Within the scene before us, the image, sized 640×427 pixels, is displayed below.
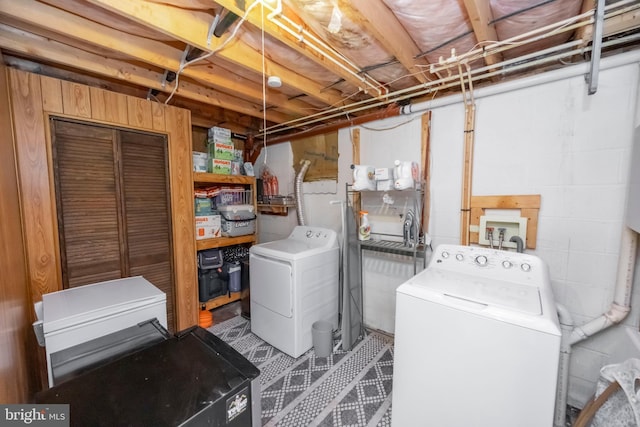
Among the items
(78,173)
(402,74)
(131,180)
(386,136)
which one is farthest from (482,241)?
(78,173)

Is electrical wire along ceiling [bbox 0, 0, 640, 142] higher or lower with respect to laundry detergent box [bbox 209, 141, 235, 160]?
higher

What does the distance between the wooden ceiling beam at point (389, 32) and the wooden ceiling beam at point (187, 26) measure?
29.5 inches

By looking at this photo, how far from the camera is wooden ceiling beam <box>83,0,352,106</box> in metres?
1.17

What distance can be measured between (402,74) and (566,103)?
1.03 m

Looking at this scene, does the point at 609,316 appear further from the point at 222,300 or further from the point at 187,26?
the point at 222,300

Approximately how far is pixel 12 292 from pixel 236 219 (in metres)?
1.78

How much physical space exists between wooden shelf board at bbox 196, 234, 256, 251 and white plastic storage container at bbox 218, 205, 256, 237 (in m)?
0.05

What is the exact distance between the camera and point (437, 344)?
1241 mm

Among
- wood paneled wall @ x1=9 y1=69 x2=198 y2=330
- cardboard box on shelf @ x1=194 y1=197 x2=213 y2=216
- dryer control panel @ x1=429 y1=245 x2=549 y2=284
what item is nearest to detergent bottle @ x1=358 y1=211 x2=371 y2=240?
dryer control panel @ x1=429 y1=245 x2=549 y2=284

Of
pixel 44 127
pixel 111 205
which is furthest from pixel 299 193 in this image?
pixel 44 127

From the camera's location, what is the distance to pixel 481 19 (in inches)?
47.3

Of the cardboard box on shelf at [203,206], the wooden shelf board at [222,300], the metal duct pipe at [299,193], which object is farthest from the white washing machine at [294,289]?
the cardboard box on shelf at [203,206]

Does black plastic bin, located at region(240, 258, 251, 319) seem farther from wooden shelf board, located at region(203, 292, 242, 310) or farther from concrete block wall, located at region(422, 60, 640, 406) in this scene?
concrete block wall, located at region(422, 60, 640, 406)

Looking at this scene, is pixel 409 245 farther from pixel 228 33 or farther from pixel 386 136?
pixel 228 33
